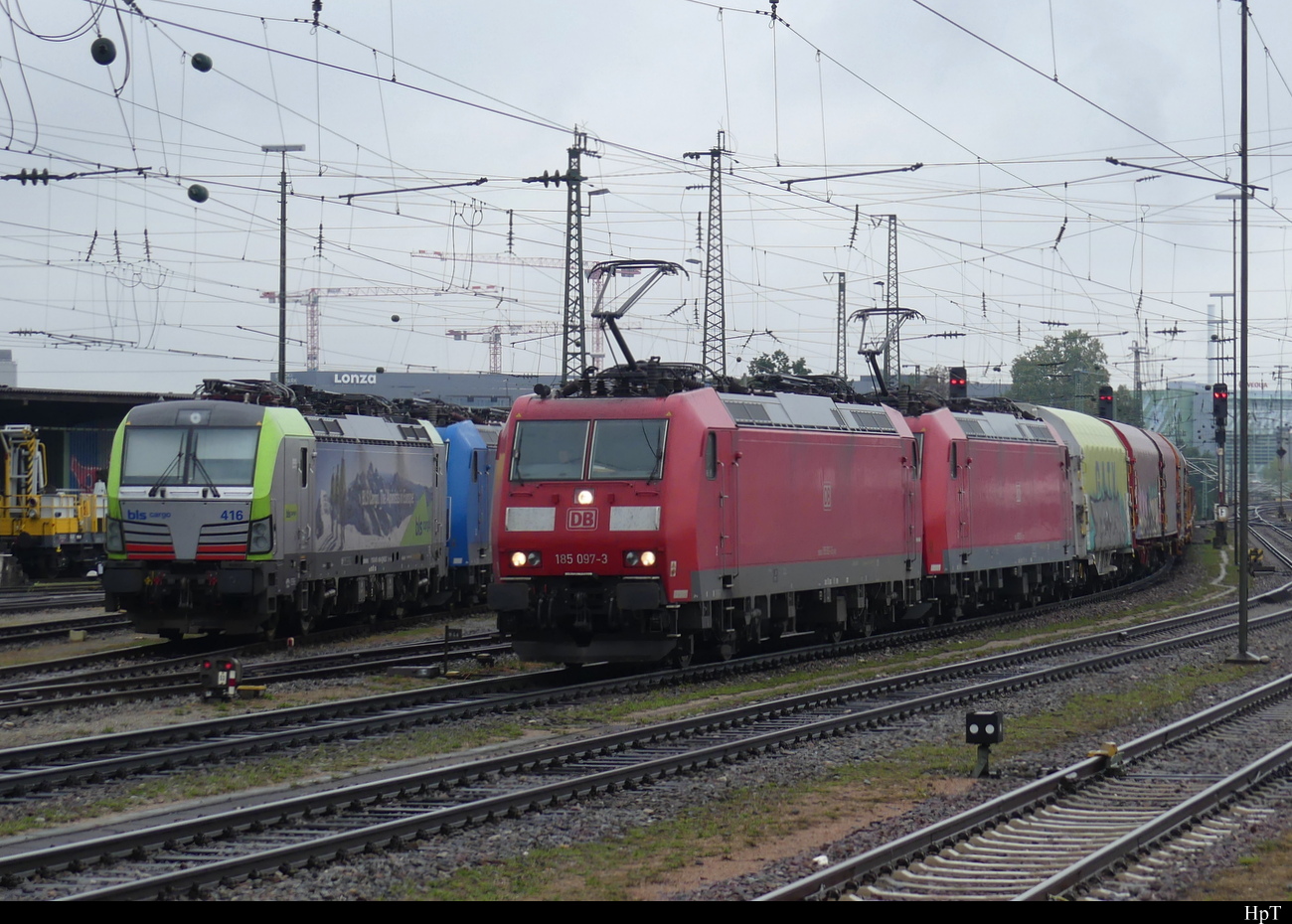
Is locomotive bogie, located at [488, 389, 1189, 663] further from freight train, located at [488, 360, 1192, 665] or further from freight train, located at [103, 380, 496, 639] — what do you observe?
freight train, located at [103, 380, 496, 639]

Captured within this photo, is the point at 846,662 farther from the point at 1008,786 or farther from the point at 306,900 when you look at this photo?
the point at 306,900

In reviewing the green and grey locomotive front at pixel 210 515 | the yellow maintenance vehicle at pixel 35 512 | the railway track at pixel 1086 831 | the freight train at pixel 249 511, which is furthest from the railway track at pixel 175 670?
the yellow maintenance vehicle at pixel 35 512

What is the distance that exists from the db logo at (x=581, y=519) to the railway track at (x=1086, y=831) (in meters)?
7.06

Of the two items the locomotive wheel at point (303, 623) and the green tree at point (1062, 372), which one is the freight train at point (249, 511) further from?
the green tree at point (1062, 372)

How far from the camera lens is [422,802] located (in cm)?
1174

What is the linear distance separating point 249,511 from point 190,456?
3.97ft

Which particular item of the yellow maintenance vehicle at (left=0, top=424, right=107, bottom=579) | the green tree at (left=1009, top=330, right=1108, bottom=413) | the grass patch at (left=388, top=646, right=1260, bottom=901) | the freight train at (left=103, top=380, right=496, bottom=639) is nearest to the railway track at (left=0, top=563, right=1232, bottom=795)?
the freight train at (left=103, top=380, right=496, bottom=639)

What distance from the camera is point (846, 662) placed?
74.1 feet

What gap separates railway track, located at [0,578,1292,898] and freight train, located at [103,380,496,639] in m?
6.79

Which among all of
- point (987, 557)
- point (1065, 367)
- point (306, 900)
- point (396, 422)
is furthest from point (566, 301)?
point (1065, 367)

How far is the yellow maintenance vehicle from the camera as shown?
38844mm

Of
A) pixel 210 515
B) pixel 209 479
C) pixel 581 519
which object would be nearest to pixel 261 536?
pixel 210 515

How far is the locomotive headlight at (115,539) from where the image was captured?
885 inches

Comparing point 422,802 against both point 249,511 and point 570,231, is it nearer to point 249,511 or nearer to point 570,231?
point 249,511
